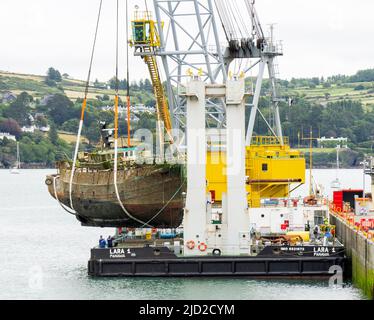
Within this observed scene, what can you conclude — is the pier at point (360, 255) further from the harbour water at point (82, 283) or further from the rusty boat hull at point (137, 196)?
the rusty boat hull at point (137, 196)

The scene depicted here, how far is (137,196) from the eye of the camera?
58531 mm

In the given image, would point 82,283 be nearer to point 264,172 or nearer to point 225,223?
point 225,223

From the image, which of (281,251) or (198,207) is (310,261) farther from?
(198,207)

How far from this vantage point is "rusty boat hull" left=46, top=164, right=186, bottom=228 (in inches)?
2302

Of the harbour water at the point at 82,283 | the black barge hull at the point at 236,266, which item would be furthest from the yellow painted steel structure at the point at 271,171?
the black barge hull at the point at 236,266

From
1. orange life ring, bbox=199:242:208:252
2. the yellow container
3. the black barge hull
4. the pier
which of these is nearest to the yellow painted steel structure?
the pier

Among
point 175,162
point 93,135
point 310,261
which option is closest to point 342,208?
point 175,162

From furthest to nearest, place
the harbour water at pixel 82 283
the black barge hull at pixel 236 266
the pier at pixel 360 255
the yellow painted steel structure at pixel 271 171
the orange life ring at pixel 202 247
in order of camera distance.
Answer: the yellow painted steel structure at pixel 271 171
the orange life ring at pixel 202 247
the black barge hull at pixel 236 266
the harbour water at pixel 82 283
the pier at pixel 360 255

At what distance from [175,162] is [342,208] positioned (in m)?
11.8

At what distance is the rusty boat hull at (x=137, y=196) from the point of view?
192 feet

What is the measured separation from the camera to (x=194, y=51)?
2717 inches

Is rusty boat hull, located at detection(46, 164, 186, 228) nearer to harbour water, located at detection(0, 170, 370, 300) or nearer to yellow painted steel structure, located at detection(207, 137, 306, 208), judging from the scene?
harbour water, located at detection(0, 170, 370, 300)

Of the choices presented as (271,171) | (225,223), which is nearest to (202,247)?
(225,223)

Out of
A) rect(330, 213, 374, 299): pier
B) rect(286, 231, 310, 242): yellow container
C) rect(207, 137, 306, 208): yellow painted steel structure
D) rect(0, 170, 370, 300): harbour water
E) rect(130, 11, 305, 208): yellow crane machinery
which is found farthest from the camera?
rect(207, 137, 306, 208): yellow painted steel structure
